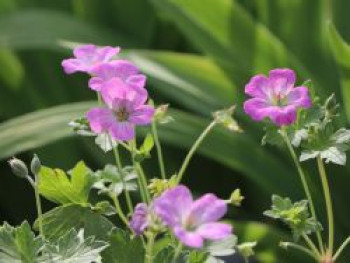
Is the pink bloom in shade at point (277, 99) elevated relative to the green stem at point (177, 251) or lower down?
elevated

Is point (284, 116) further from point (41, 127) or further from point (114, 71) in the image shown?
point (41, 127)

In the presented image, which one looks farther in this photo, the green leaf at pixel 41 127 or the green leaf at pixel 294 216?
the green leaf at pixel 41 127

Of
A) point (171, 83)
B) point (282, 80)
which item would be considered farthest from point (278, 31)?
point (282, 80)

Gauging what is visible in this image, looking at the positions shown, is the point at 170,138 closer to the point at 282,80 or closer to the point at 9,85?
the point at 9,85

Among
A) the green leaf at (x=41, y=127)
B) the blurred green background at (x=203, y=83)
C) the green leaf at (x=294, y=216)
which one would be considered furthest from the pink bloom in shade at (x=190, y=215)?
the green leaf at (x=41, y=127)

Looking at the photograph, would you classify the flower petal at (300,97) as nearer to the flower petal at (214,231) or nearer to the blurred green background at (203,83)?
the flower petal at (214,231)

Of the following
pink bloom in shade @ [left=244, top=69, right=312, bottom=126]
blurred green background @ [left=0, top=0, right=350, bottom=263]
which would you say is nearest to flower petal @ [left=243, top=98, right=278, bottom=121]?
pink bloom in shade @ [left=244, top=69, right=312, bottom=126]

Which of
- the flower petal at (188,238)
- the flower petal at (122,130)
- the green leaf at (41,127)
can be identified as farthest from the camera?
the green leaf at (41,127)
